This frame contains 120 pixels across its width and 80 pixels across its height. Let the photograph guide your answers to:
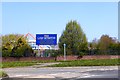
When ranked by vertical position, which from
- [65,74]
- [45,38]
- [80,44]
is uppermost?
[45,38]

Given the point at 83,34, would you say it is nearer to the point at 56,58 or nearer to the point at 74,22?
the point at 74,22

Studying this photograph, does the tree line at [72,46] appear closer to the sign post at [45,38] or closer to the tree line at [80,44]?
the tree line at [80,44]

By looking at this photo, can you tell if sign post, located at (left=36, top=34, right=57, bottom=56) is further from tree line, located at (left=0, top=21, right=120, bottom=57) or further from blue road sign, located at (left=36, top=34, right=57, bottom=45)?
tree line, located at (left=0, top=21, right=120, bottom=57)

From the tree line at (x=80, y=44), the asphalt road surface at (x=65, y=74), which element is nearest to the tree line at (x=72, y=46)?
the tree line at (x=80, y=44)

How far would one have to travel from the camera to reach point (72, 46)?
71938 mm

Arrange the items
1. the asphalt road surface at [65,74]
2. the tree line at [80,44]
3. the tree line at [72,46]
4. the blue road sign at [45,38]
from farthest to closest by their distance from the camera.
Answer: the tree line at [80,44] < the tree line at [72,46] < the blue road sign at [45,38] < the asphalt road surface at [65,74]

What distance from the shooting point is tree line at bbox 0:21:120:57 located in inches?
2580

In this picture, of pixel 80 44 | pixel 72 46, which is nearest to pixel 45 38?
pixel 72 46

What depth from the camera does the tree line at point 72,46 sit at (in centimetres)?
6554

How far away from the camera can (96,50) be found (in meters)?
69.1

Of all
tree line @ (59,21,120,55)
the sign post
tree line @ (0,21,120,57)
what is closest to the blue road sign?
the sign post

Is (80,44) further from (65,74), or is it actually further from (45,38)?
(65,74)

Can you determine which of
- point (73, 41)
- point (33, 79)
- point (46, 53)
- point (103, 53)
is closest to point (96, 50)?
point (103, 53)

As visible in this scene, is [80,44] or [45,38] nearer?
[45,38]
